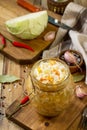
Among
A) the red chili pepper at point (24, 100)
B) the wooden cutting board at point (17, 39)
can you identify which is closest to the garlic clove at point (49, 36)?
the wooden cutting board at point (17, 39)

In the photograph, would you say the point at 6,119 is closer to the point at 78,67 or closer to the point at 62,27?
the point at 78,67

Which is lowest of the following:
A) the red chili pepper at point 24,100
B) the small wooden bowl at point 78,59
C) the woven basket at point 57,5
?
the red chili pepper at point 24,100

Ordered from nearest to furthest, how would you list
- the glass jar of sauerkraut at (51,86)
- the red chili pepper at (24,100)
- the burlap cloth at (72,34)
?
1. the glass jar of sauerkraut at (51,86)
2. the red chili pepper at (24,100)
3. the burlap cloth at (72,34)

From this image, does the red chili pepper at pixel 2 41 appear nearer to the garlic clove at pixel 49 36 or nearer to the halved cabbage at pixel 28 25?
the halved cabbage at pixel 28 25

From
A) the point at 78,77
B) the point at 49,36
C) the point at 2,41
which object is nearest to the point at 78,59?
the point at 78,77

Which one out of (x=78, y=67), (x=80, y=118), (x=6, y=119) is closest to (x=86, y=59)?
(x=78, y=67)

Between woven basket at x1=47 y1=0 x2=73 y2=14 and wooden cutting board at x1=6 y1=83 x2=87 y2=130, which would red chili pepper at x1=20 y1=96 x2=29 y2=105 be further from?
woven basket at x1=47 y1=0 x2=73 y2=14

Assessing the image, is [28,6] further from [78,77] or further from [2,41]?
[78,77]
